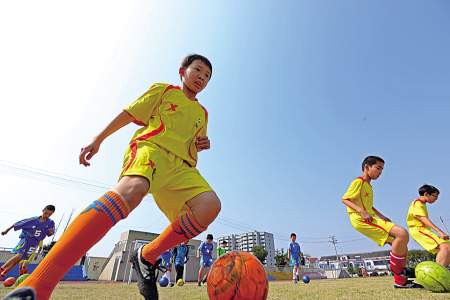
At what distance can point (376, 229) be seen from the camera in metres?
4.15

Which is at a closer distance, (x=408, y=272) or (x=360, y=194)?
(x=408, y=272)

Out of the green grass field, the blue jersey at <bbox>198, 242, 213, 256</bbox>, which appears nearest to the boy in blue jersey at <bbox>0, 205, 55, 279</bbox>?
the green grass field

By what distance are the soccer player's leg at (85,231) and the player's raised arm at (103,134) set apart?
436 mm

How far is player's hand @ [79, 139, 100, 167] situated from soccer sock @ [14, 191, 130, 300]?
51cm

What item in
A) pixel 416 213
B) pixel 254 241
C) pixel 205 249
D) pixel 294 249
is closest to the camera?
pixel 416 213

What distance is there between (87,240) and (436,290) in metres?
4.48

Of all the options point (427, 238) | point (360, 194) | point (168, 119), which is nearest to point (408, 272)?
point (360, 194)

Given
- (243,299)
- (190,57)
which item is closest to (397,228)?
(243,299)

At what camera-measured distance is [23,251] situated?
285 inches

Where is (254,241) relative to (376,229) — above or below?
above

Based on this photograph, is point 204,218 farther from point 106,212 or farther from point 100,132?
point 100,132

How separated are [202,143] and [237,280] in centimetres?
133

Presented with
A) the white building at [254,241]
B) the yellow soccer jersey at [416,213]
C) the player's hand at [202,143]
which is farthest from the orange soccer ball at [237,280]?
the white building at [254,241]

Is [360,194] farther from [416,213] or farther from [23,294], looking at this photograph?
[23,294]
